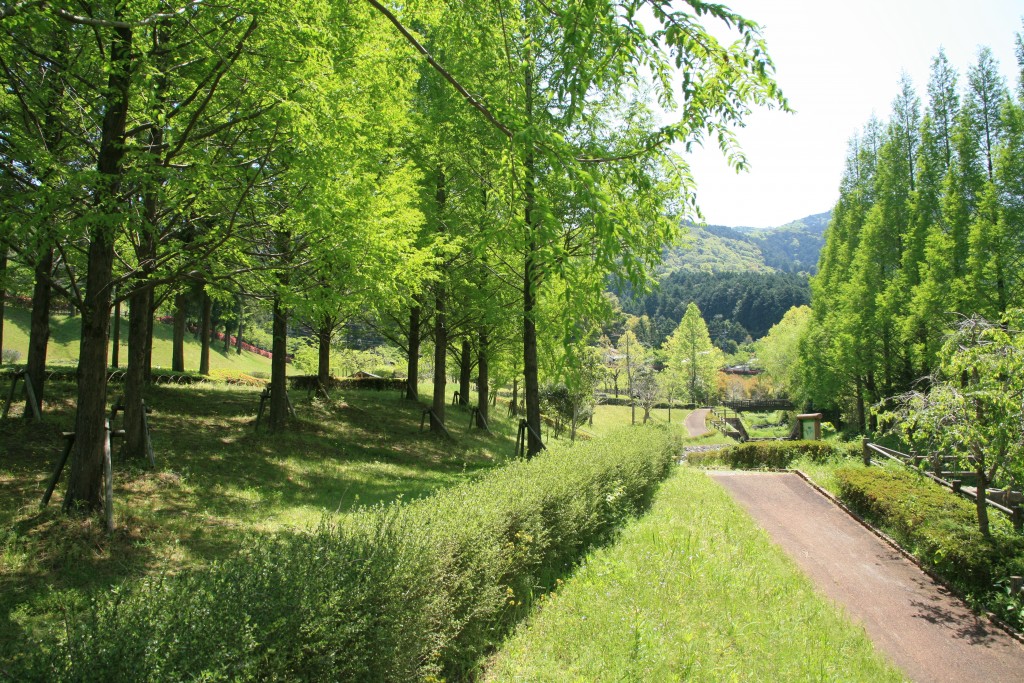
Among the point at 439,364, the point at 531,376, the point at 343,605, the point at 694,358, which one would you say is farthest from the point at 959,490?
A: the point at 694,358

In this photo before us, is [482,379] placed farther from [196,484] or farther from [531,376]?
[196,484]

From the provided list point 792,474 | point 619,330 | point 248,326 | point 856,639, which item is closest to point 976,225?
point 792,474

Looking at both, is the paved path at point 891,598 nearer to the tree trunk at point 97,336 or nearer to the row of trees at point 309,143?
the row of trees at point 309,143

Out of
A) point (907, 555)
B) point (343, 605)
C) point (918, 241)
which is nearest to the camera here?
point (343, 605)

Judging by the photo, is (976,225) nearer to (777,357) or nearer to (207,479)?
(207,479)

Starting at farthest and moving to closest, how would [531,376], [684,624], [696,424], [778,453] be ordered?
[696,424] < [778,453] < [531,376] < [684,624]

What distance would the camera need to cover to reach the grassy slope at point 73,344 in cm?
3456

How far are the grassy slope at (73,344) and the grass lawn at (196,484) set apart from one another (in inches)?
935

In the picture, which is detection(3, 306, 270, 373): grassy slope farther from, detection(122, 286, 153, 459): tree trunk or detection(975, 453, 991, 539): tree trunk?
detection(975, 453, 991, 539): tree trunk

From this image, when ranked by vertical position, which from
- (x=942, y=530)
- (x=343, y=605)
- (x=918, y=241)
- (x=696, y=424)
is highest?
(x=918, y=241)

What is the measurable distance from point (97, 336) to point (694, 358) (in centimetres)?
7050

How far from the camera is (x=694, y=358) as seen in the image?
7150 centimetres

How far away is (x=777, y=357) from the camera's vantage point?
236 feet

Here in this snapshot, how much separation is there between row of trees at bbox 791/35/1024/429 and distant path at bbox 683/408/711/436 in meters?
9.66
